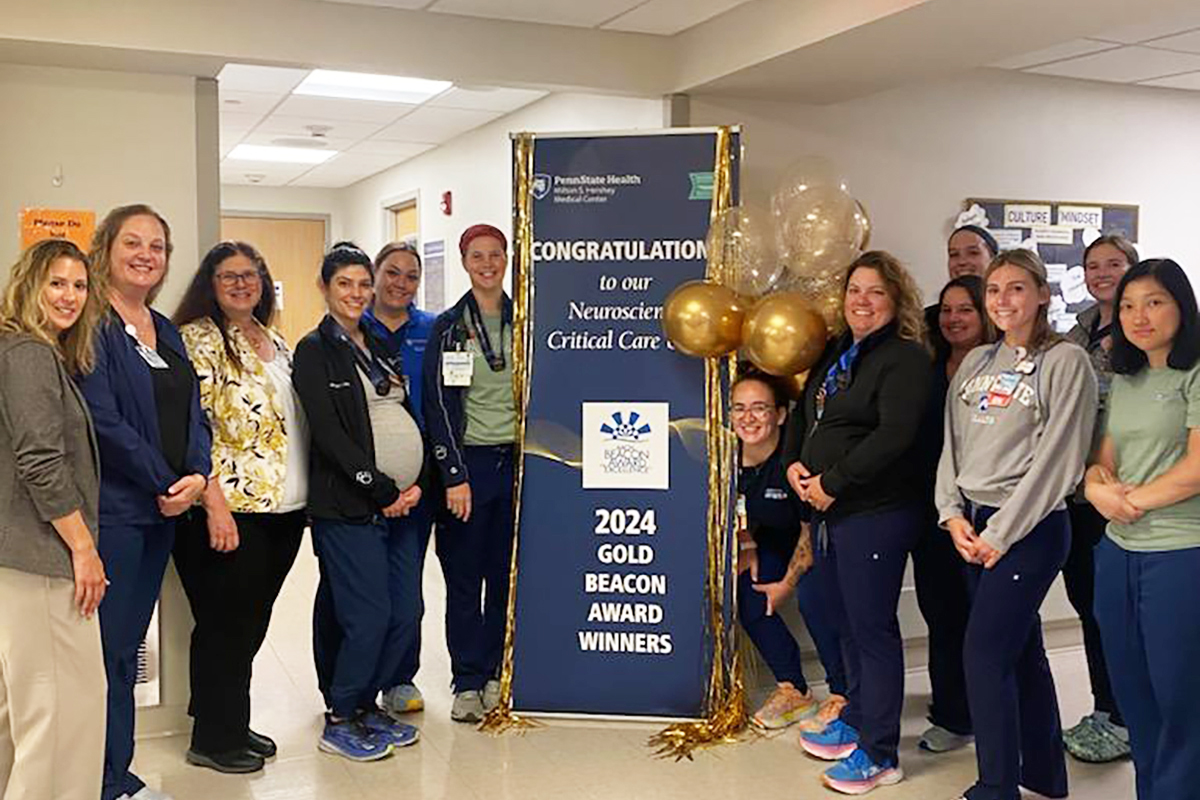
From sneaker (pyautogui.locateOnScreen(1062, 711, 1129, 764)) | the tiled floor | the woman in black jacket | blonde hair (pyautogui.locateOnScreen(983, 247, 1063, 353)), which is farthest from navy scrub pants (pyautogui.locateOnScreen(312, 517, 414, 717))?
sneaker (pyautogui.locateOnScreen(1062, 711, 1129, 764))

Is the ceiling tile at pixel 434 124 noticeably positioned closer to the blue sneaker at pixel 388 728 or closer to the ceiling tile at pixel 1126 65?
the ceiling tile at pixel 1126 65

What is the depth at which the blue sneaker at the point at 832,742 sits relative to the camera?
354 centimetres

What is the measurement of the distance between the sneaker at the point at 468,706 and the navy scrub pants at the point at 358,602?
36 cm

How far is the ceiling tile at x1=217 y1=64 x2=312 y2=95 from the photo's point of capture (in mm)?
5062

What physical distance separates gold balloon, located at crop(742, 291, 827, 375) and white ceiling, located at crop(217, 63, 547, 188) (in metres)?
2.03

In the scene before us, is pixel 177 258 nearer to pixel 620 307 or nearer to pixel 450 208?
pixel 620 307

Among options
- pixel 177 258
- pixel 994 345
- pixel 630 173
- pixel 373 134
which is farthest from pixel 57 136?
pixel 373 134

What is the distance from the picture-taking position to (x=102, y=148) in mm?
3639

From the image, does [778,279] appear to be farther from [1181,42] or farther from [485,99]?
[485,99]

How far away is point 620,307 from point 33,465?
1945 mm

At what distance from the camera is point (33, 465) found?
243 cm

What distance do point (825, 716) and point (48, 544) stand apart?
7.85 feet

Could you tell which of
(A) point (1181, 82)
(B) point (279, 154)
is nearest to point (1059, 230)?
(A) point (1181, 82)

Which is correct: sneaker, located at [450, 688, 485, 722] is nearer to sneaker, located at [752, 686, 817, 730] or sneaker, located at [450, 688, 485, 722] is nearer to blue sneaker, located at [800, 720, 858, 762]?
sneaker, located at [752, 686, 817, 730]
